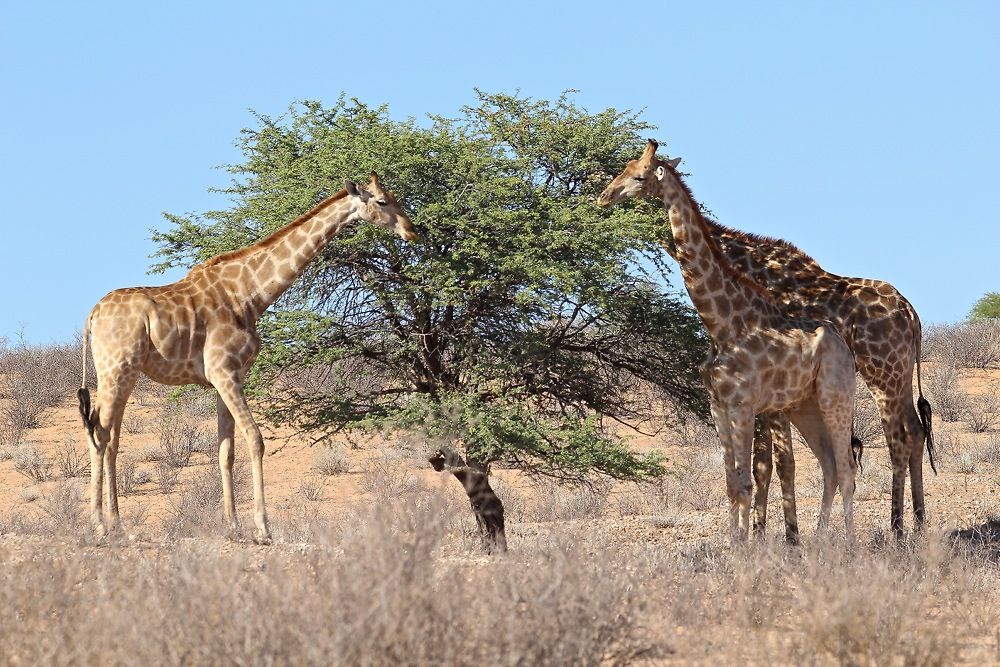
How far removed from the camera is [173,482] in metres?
23.7

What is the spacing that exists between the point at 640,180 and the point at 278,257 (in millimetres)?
3548

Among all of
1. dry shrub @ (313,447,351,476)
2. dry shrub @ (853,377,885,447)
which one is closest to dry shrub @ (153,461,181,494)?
dry shrub @ (313,447,351,476)

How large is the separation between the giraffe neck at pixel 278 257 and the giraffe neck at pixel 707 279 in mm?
3159

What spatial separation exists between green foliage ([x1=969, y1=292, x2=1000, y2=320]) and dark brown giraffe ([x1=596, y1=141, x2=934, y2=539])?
116ft

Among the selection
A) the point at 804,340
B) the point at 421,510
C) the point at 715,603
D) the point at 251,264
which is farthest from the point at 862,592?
the point at 251,264

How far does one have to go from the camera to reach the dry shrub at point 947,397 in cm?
3016

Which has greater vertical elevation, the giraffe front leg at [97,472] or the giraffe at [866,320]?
the giraffe at [866,320]

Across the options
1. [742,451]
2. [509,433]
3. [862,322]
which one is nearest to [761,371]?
[742,451]

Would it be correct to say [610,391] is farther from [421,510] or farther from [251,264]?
[421,510]

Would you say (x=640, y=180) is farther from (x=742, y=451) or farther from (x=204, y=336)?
(x=204, y=336)

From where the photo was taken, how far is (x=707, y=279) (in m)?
12.5

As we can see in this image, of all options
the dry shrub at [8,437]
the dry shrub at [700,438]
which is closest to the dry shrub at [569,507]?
the dry shrub at [700,438]

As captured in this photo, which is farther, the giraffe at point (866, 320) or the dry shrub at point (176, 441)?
the dry shrub at point (176, 441)

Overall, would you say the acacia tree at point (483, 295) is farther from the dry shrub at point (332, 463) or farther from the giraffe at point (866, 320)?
the dry shrub at point (332, 463)
